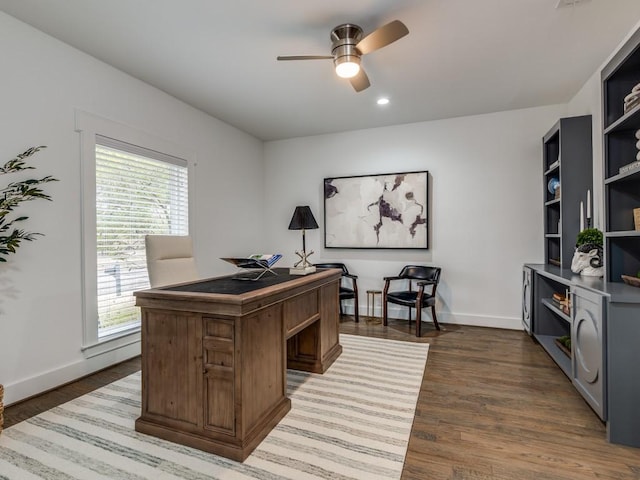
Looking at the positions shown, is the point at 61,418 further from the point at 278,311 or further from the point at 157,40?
the point at 157,40

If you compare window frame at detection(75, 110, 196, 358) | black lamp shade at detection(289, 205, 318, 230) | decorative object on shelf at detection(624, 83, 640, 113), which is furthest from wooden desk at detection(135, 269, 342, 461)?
decorative object on shelf at detection(624, 83, 640, 113)

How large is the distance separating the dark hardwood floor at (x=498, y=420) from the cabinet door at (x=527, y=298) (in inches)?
14.7

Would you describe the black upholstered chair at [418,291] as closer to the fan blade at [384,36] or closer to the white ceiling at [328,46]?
the white ceiling at [328,46]

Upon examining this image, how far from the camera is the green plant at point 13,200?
2.05 metres

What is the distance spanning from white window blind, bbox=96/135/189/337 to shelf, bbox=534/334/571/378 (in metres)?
3.77

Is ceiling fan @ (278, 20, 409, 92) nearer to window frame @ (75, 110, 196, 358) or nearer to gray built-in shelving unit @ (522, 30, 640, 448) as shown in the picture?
Result: gray built-in shelving unit @ (522, 30, 640, 448)

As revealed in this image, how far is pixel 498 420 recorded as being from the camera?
2.06 m

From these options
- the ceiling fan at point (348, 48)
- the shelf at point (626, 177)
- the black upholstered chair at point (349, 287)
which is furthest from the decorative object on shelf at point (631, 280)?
the black upholstered chair at point (349, 287)

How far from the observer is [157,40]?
2516 millimetres

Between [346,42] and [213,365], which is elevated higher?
[346,42]

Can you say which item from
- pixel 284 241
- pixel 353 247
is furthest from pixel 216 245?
pixel 353 247

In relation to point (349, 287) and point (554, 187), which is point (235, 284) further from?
point (554, 187)

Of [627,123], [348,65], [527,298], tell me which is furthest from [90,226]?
[527,298]

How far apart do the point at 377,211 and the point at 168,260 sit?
2880 mm
